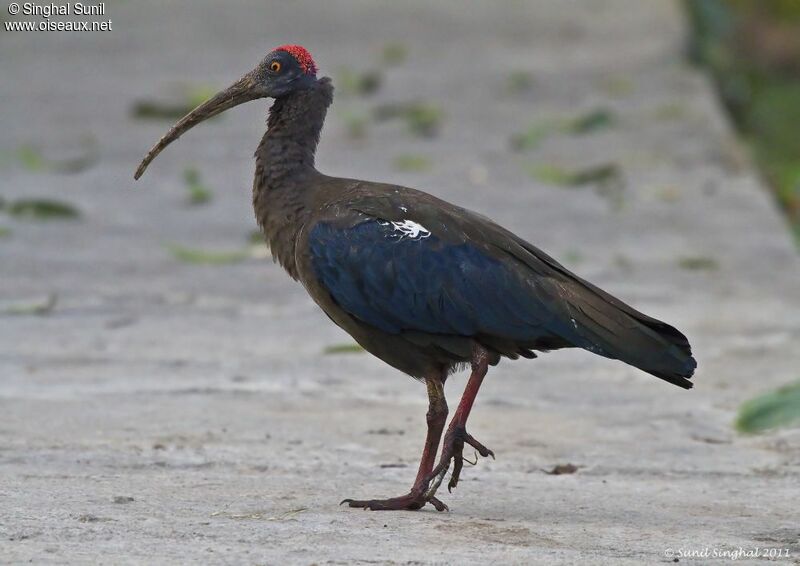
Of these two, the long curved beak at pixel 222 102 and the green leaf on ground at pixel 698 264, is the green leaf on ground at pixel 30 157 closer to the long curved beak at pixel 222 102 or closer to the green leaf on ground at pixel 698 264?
the green leaf on ground at pixel 698 264

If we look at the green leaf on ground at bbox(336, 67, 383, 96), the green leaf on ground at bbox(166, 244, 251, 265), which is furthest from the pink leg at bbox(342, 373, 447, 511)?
the green leaf on ground at bbox(336, 67, 383, 96)

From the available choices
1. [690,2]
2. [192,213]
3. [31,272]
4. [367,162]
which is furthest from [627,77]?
[31,272]

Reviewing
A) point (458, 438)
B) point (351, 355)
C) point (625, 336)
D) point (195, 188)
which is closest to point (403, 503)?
point (458, 438)

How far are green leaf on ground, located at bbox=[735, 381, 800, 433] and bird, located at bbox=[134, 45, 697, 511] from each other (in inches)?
45.4

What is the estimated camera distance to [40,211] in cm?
1145

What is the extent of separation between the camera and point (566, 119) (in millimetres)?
15094

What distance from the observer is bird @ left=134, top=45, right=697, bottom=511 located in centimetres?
580

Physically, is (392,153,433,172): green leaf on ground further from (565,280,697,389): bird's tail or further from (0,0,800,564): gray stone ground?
(565,280,697,389): bird's tail

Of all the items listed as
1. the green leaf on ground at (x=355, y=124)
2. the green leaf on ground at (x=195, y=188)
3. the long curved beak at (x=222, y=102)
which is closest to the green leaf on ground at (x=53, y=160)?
the green leaf on ground at (x=195, y=188)

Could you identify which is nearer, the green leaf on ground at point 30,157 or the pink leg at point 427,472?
the pink leg at point 427,472

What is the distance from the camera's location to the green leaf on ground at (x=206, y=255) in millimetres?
10555

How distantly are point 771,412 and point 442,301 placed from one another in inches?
72.7

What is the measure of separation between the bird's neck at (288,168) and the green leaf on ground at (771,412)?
215 centimetres

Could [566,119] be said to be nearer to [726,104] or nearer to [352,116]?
[352,116]
